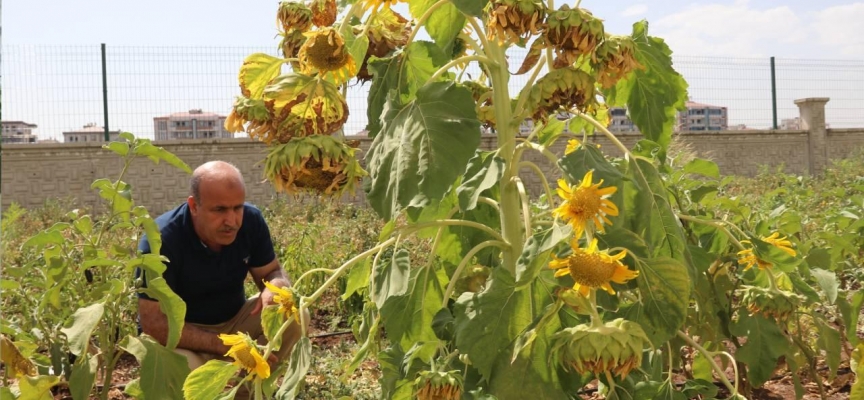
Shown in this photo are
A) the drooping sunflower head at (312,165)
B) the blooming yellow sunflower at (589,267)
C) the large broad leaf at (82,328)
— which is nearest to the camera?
the drooping sunflower head at (312,165)

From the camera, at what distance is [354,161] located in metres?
1.02

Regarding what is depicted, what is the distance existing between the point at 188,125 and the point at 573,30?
28.1 ft

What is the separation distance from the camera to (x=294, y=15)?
1119 mm

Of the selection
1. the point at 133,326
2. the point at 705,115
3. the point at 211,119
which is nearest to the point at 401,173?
the point at 133,326

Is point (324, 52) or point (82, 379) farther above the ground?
point (324, 52)

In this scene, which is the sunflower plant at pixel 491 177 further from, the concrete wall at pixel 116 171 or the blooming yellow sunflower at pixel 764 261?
the concrete wall at pixel 116 171

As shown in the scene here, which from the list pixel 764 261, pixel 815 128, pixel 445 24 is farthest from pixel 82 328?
pixel 815 128

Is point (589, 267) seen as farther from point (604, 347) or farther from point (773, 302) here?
point (773, 302)

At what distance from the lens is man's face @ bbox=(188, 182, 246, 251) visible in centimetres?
276

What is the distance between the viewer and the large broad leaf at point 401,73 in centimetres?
125

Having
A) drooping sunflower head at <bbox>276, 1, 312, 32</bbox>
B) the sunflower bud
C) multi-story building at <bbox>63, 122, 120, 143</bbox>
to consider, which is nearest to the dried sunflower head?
drooping sunflower head at <bbox>276, 1, 312, 32</bbox>

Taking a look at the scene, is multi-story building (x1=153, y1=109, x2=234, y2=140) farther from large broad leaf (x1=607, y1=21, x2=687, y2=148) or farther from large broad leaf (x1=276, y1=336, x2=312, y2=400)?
large broad leaf (x1=276, y1=336, x2=312, y2=400)

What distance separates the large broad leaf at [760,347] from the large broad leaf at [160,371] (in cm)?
124


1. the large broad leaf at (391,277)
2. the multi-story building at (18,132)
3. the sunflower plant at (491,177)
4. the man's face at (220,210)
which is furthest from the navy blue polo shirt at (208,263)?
the multi-story building at (18,132)
